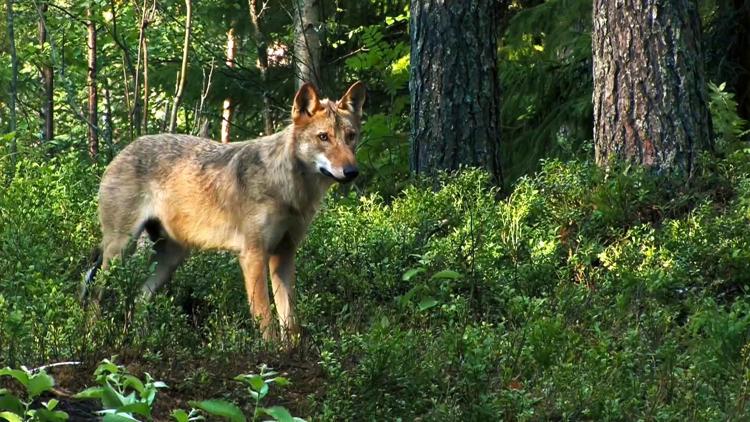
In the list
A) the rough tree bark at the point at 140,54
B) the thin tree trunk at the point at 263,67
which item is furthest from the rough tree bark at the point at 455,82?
the thin tree trunk at the point at 263,67

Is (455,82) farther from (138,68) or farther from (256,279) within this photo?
(138,68)

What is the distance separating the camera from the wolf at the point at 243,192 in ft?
28.1

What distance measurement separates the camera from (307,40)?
14.8 meters

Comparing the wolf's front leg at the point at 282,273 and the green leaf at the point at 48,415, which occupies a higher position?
the green leaf at the point at 48,415

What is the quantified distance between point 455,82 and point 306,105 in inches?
118

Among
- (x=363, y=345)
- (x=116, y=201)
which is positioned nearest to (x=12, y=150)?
(x=116, y=201)

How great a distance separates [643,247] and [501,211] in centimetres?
135

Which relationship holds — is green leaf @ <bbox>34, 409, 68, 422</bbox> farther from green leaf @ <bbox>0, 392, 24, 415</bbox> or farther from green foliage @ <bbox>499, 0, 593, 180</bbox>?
green foliage @ <bbox>499, 0, 593, 180</bbox>

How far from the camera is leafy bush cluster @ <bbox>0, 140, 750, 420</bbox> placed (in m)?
5.75

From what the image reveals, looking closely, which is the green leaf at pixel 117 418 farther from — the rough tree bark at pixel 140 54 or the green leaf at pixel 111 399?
the rough tree bark at pixel 140 54

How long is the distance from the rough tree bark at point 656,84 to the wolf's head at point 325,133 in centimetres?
266

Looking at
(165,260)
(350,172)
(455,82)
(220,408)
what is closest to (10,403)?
(220,408)

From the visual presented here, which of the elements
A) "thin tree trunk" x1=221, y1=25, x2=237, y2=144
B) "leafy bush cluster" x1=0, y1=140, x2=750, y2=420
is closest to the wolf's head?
"leafy bush cluster" x1=0, y1=140, x2=750, y2=420

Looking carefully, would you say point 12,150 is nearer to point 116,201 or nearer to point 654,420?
point 116,201
